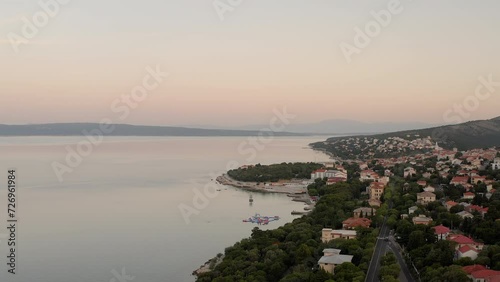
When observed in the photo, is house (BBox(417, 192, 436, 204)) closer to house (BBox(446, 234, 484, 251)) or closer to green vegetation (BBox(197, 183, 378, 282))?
green vegetation (BBox(197, 183, 378, 282))

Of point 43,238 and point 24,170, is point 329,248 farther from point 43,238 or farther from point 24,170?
point 24,170

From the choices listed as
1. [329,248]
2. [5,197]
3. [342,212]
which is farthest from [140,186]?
[329,248]

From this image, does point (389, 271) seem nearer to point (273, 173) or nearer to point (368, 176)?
point (368, 176)

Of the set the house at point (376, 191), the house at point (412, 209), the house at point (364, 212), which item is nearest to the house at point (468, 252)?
the house at point (412, 209)

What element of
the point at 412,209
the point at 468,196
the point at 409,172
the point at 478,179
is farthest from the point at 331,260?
the point at 409,172

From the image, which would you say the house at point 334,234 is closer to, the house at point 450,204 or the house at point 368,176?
the house at point 450,204

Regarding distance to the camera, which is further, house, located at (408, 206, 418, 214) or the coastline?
the coastline

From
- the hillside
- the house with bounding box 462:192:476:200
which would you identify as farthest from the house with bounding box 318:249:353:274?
the hillside
